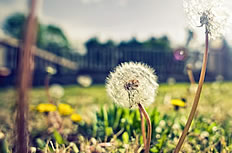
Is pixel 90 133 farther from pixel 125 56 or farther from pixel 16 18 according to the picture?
pixel 16 18

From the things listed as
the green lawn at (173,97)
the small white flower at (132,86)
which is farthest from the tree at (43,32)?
the small white flower at (132,86)

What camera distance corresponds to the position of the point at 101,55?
44.4ft

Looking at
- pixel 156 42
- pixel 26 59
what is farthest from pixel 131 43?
pixel 26 59

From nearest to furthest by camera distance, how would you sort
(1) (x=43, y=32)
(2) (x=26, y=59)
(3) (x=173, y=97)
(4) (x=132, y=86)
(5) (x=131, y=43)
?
(2) (x=26, y=59) < (4) (x=132, y=86) < (3) (x=173, y=97) < (5) (x=131, y=43) < (1) (x=43, y=32)

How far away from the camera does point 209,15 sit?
1181 millimetres

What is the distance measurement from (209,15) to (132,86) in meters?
0.52

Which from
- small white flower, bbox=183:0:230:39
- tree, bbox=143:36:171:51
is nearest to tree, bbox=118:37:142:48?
tree, bbox=143:36:171:51

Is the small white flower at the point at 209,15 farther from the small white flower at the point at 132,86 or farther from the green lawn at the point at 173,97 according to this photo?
the green lawn at the point at 173,97

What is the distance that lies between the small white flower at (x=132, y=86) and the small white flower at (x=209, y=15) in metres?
0.36

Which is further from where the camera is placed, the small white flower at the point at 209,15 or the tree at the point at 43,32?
the tree at the point at 43,32

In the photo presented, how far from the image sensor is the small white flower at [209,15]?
117cm

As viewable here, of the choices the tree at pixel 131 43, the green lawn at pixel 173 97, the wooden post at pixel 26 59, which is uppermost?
the tree at pixel 131 43

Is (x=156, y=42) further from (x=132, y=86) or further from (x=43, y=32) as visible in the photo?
(x=43, y=32)

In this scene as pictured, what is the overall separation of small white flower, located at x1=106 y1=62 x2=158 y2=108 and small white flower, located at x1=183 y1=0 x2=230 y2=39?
1.19ft
